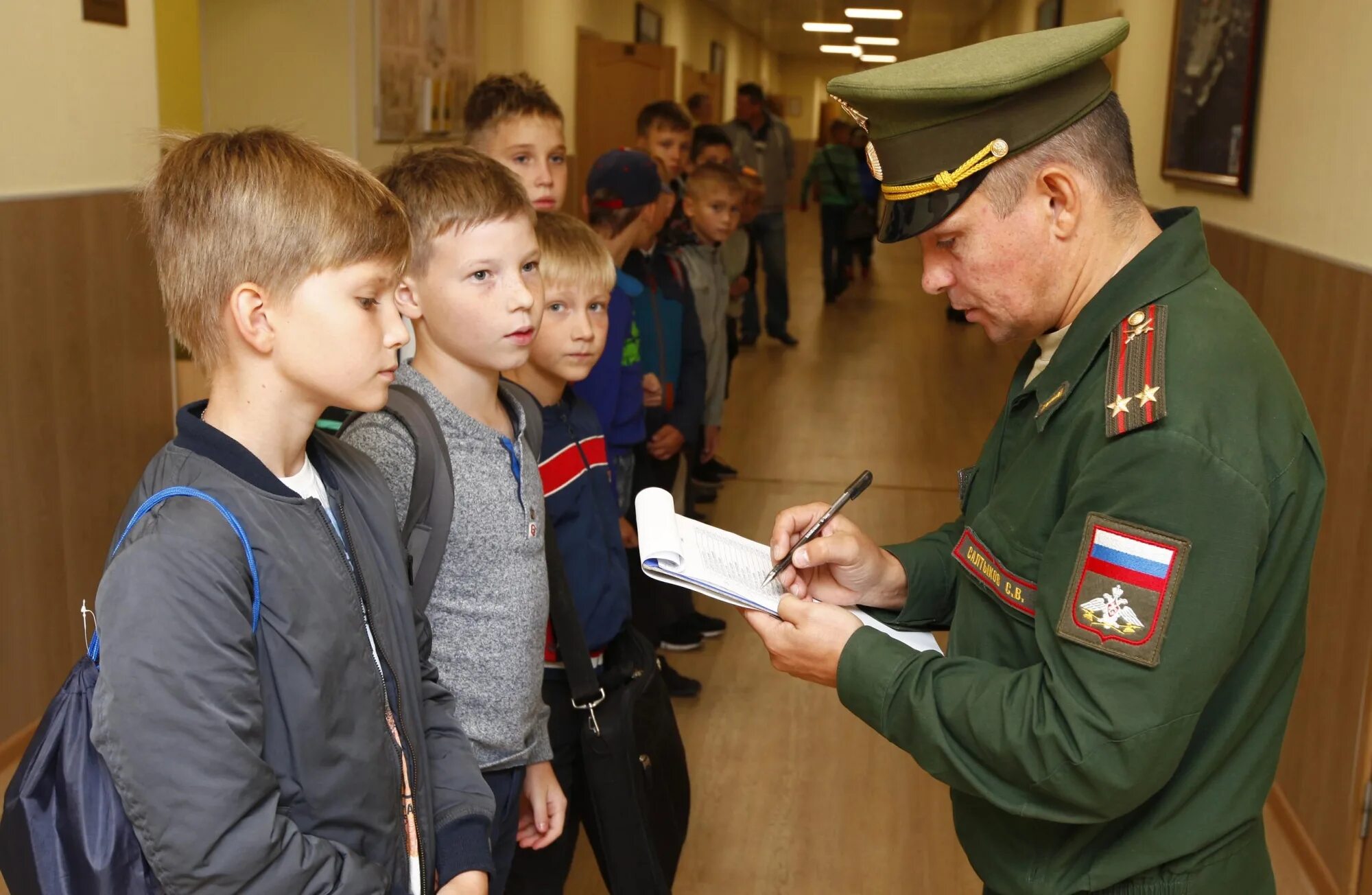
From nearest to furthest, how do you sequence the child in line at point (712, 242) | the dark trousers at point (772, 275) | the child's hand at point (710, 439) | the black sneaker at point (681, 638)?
the black sneaker at point (681, 638), the child in line at point (712, 242), the child's hand at point (710, 439), the dark trousers at point (772, 275)

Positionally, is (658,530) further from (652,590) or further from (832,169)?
(832,169)

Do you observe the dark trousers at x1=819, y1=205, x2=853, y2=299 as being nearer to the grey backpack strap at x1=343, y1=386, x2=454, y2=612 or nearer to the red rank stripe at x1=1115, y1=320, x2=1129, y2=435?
the grey backpack strap at x1=343, y1=386, x2=454, y2=612

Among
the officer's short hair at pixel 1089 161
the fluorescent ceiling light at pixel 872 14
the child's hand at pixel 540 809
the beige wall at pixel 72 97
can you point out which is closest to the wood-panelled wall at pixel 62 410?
the beige wall at pixel 72 97

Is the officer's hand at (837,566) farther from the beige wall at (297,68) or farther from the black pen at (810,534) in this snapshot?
the beige wall at (297,68)

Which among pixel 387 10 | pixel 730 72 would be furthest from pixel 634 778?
pixel 730 72

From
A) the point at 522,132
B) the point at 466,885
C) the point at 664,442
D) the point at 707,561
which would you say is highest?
the point at 522,132

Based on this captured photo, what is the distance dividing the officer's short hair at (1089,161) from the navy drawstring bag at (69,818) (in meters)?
0.97

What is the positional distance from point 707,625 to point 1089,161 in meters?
3.00

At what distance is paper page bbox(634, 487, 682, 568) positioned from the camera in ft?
4.74

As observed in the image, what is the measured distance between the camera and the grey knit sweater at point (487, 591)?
5.46 ft

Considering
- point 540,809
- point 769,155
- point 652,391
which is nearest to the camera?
point 540,809

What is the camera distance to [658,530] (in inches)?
59.9

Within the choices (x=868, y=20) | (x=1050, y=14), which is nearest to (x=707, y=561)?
(x=1050, y=14)

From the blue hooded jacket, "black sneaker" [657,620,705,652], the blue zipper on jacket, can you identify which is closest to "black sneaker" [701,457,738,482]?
"black sneaker" [657,620,705,652]
